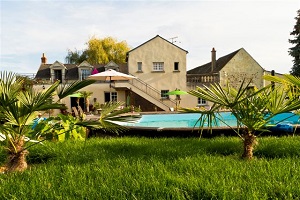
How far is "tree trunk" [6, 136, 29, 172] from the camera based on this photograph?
426cm

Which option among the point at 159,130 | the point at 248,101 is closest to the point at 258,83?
the point at 159,130

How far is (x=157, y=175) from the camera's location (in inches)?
148

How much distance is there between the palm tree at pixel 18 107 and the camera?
12.9 ft

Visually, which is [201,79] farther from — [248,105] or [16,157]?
[16,157]

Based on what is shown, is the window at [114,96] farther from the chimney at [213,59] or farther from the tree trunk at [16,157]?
the tree trunk at [16,157]

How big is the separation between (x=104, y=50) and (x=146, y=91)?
1579cm

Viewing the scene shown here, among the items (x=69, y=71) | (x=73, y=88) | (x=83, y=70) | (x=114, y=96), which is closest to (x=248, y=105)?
(x=73, y=88)

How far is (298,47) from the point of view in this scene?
1113 inches

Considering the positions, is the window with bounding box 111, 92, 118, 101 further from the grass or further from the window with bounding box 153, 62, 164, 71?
the grass

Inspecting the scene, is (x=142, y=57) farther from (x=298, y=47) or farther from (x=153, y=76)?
(x=298, y=47)

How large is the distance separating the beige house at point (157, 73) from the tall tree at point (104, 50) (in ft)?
30.9

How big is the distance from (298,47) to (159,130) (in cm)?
2730

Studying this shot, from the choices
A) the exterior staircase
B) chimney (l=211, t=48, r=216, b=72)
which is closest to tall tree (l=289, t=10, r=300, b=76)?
chimney (l=211, t=48, r=216, b=72)

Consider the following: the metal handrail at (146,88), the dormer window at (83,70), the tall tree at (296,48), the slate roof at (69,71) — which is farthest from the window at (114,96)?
the tall tree at (296,48)
